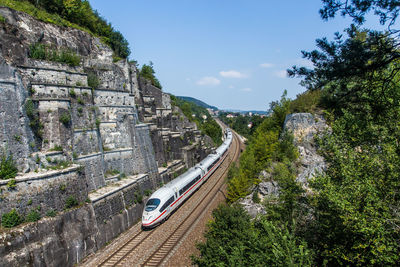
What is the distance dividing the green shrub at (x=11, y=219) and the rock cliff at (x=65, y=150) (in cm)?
24

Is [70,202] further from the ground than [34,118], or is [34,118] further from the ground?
[34,118]

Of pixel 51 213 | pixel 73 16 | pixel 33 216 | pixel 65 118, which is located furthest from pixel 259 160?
pixel 73 16

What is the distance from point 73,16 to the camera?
28812 millimetres

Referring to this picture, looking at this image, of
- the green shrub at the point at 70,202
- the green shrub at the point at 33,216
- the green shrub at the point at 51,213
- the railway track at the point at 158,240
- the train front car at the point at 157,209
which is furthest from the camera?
the train front car at the point at 157,209

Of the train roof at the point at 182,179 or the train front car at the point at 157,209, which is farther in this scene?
the train roof at the point at 182,179

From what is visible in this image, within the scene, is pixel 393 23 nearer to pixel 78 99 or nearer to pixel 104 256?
pixel 104 256

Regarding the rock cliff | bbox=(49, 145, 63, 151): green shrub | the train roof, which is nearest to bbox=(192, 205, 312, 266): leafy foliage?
the rock cliff

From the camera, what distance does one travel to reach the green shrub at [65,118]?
14875 mm

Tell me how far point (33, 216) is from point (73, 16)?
84.6 feet

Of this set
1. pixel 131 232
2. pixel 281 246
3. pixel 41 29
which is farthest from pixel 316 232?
pixel 41 29

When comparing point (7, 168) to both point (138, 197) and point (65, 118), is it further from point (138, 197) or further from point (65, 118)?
point (138, 197)

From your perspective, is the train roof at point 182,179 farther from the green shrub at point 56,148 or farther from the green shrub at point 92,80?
the green shrub at point 92,80

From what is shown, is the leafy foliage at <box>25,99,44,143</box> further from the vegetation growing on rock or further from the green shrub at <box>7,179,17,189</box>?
the vegetation growing on rock

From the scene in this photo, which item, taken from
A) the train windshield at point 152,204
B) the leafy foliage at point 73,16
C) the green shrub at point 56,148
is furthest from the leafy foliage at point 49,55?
the train windshield at point 152,204
